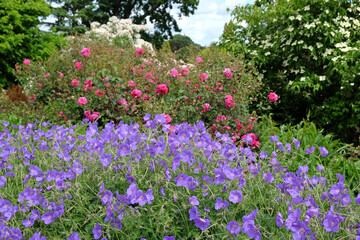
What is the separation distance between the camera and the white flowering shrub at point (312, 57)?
21.7ft

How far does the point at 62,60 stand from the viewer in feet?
20.2

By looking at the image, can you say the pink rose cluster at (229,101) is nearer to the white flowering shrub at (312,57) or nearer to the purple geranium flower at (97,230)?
the white flowering shrub at (312,57)

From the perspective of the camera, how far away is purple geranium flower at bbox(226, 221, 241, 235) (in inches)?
64.6

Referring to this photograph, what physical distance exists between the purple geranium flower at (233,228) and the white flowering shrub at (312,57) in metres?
5.44

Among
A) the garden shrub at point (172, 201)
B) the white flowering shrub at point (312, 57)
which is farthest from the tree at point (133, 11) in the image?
the garden shrub at point (172, 201)

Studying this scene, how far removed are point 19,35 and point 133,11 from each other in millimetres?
12660

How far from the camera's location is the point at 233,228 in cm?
166

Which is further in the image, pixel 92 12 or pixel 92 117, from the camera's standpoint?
pixel 92 12

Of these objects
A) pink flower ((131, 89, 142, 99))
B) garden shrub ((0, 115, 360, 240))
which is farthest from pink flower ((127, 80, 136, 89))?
garden shrub ((0, 115, 360, 240))

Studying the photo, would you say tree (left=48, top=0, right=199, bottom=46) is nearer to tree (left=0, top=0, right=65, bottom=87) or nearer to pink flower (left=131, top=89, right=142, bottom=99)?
tree (left=0, top=0, right=65, bottom=87)

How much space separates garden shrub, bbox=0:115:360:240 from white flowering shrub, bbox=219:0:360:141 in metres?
4.97

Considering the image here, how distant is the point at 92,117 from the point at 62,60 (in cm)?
222

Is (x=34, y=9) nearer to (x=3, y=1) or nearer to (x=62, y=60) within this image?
(x=3, y=1)

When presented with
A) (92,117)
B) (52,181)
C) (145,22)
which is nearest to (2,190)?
(52,181)
